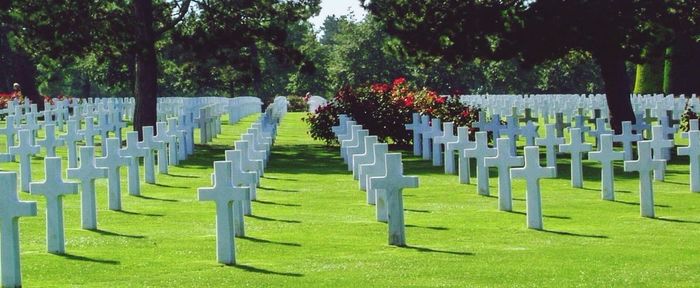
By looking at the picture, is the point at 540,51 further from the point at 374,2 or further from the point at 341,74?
the point at 341,74

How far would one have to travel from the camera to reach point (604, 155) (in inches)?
687

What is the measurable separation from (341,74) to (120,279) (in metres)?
75.4

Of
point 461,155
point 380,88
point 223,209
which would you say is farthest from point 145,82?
point 223,209

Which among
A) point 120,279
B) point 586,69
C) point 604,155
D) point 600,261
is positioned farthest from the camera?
point 586,69

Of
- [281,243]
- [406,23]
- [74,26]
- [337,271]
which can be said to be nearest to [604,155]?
[281,243]

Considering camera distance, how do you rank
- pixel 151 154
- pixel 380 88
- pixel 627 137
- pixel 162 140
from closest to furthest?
pixel 151 154 < pixel 627 137 < pixel 162 140 < pixel 380 88

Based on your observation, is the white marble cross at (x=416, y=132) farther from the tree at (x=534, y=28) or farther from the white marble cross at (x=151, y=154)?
the white marble cross at (x=151, y=154)

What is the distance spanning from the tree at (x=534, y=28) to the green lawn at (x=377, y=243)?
387 inches

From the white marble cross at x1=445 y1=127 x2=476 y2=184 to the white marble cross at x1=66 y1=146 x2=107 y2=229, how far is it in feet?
19.0

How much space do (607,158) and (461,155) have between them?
11.7 ft

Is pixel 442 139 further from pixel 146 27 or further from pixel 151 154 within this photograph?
pixel 146 27

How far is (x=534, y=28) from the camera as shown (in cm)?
3038

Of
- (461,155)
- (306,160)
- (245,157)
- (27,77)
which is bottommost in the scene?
(306,160)

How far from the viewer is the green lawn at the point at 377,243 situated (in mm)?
11258
